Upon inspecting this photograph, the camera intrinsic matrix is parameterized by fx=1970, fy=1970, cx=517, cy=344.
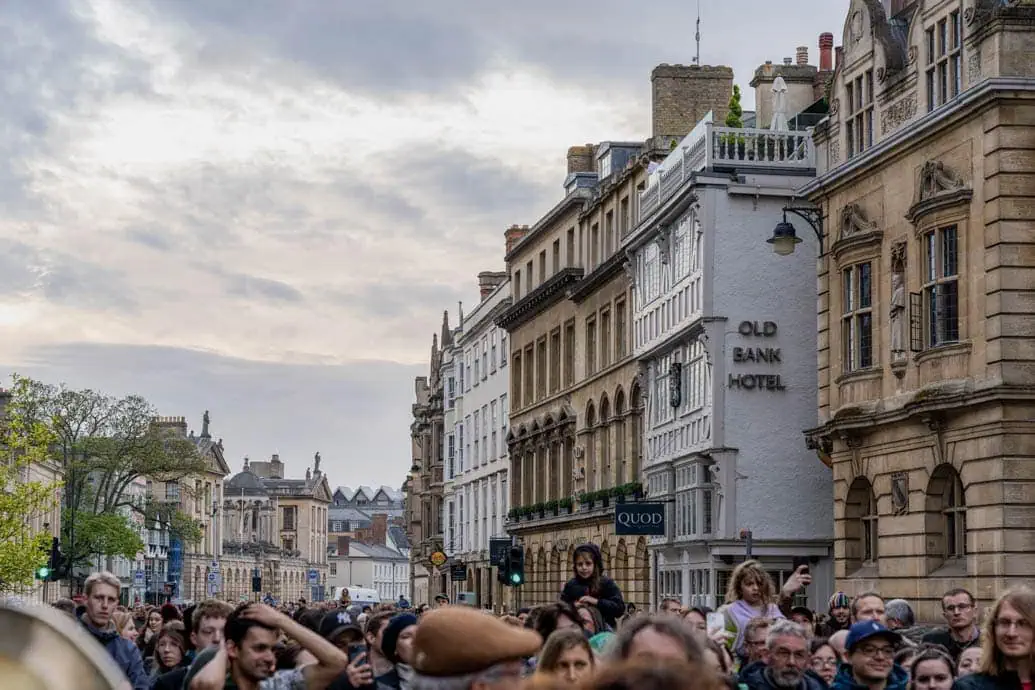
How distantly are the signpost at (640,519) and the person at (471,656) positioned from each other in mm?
36041

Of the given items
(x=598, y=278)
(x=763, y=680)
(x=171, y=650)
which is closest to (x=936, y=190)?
(x=171, y=650)

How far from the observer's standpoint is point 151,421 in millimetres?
90750

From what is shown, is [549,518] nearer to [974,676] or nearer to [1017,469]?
[1017,469]

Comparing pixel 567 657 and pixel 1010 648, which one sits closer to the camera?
pixel 567 657

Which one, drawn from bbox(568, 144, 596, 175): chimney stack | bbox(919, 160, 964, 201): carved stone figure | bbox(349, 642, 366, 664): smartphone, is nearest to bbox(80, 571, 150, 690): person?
bbox(349, 642, 366, 664): smartphone

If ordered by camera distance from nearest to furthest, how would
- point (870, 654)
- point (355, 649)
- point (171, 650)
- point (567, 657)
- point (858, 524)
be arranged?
point (567, 657), point (870, 654), point (355, 649), point (171, 650), point (858, 524)

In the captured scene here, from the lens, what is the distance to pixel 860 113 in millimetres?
34062

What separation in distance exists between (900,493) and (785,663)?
21.9 meters

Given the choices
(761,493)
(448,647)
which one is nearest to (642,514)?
(761,493)

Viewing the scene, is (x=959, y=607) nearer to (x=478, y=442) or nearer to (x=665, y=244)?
(x=665, y=244)

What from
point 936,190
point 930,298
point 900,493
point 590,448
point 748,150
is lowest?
point 900,493

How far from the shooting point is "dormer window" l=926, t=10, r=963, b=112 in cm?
3014

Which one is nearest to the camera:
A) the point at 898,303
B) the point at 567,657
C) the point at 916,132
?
the point at 567,657

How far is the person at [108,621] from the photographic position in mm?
12234
